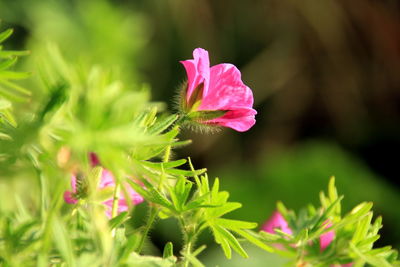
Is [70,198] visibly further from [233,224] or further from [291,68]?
[291,68]

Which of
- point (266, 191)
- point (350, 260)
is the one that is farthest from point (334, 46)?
point (350, 260)

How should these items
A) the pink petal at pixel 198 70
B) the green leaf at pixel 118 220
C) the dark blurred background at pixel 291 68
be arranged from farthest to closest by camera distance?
1. the dark blurred background at pixel 291 68
2. the pink petal at pixel 198 70
3. the green leaf at pixel 118 220

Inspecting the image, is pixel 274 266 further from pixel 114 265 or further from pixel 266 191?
pixel 114 265

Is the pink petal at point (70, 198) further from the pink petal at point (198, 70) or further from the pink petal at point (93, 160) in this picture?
the pink petal at point (198, 70)

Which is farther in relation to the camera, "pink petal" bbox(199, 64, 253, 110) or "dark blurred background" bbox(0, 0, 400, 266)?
"dark blurred background" bbox(0, 0, 400, 266)

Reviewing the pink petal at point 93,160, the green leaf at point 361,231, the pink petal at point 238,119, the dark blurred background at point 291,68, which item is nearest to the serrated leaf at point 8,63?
the pink petal at point 93,160

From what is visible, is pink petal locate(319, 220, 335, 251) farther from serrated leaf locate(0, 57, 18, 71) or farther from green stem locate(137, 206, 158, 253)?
serrated leaf locate(0, 57, 18, 71)

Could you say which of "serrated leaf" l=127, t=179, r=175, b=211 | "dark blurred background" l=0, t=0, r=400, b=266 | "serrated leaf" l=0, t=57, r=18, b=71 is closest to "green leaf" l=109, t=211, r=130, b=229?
"serrated leaf" l=127, t=179, r=175, b=211

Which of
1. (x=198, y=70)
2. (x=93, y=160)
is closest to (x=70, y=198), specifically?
(x=93, y=160)
